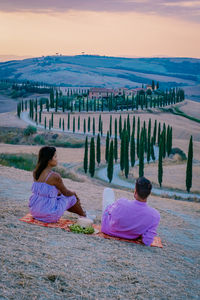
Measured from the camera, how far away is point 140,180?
7.18m

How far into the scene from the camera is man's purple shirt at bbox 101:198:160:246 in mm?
7715

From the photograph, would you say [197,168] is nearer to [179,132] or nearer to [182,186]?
[182,186]

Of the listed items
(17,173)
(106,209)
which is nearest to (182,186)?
(17,173)

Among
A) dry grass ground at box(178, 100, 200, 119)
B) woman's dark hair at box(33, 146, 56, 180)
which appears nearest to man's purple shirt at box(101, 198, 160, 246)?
woman's dark hair at box(33, 146, 56, 180)

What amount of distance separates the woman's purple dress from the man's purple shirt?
3.44 ft

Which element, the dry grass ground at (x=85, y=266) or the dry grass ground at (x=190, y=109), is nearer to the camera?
the dry grass ground at (x=85, y=266)

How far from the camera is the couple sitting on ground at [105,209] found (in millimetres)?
7719

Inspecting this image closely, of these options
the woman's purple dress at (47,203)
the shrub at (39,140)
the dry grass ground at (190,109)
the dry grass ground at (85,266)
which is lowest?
the shrub at (39,140)

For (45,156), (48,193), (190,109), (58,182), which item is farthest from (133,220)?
(190,109)

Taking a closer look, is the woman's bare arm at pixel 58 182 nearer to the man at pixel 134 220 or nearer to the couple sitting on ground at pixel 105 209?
the couple sitting on ground at pixel 105 209

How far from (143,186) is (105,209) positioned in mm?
1379

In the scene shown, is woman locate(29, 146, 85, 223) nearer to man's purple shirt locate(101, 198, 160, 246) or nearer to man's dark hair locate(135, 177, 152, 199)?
man's purple shirt locate(101, 198, 160, 246)

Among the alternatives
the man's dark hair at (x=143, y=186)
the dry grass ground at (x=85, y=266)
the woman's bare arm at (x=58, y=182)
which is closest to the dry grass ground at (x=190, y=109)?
the woman's bare arm at (x=58, y=182)

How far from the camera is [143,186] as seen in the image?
7.26 m
